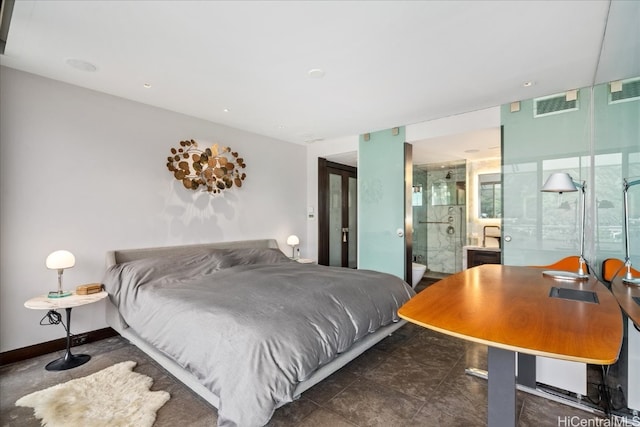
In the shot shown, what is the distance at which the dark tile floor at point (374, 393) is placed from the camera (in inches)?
74.5

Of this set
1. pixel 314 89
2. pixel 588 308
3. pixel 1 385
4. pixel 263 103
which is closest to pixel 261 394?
pixel 588 308

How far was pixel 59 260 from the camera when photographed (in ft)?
8.71

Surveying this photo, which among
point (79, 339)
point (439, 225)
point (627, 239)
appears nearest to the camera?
point (627, 239)

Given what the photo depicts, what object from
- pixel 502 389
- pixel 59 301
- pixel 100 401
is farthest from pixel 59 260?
pixel 502 389

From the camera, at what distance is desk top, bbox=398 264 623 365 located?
102cm

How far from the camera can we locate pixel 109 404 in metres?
2.05

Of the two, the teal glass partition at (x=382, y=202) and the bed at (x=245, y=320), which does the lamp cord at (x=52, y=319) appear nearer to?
the bed at (x=245, y=320)

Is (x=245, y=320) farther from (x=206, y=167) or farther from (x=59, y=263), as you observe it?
(x=206, y=167)

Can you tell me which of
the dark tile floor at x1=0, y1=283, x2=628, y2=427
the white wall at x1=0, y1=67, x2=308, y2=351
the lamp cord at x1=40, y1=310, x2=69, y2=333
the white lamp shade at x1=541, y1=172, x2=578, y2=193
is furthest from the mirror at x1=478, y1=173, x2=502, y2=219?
the lamp cord at x1=40, y1=310, x2=69, y2=333

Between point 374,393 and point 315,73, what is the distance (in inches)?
110

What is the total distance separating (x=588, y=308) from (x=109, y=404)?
2.98 meters

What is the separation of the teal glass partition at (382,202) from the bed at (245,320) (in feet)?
4.90

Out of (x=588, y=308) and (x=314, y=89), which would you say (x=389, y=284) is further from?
(x=314, y=89)

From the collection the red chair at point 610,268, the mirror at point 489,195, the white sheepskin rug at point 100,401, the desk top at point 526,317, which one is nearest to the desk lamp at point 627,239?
the desk top at point 526,317
